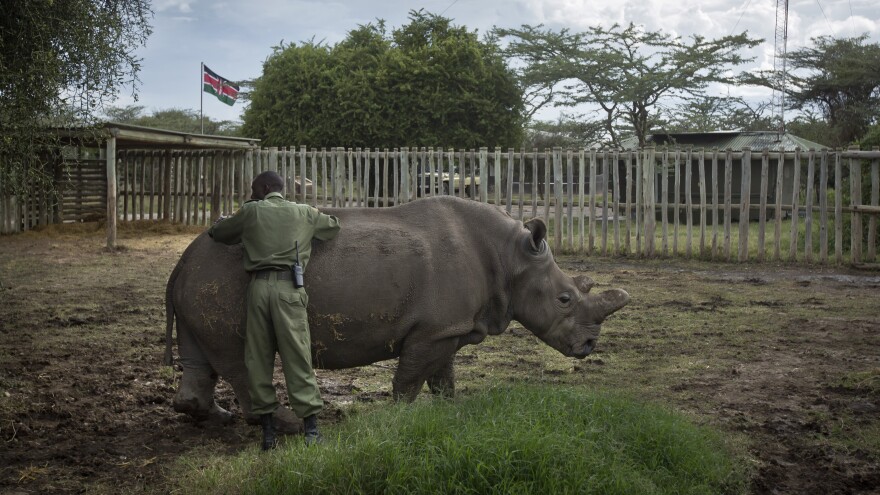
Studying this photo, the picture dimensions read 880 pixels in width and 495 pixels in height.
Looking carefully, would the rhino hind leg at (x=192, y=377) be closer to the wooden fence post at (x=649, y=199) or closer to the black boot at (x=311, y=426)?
the black boot at (x=311, y=426)

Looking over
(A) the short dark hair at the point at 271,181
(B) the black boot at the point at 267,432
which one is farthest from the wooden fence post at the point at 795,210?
(B) the black boot at the point at 267,432

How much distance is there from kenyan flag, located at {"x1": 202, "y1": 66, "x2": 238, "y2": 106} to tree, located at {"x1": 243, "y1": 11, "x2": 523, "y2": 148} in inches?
43.4

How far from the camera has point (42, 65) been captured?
27.2ft

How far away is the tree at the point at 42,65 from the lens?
8188 mm

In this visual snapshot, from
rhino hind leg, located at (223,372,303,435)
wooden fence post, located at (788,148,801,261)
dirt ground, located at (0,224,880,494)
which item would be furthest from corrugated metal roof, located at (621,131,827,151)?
rhino hind leg, located at (223,372,303,435)

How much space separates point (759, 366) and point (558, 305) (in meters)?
2.94

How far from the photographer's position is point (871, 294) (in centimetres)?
1223

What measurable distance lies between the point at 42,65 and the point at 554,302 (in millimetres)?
5481

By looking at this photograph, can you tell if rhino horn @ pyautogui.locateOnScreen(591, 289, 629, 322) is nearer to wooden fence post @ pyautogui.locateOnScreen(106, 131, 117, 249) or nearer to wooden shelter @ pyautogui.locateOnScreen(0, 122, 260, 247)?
wooden shelter @ pyautogui.locateOnScreen(0, 122, 260, 247)

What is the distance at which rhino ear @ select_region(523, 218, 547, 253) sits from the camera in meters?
5.98

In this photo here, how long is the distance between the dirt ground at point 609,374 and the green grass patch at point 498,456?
1.30 feet

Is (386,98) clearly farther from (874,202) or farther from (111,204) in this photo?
(874,202)

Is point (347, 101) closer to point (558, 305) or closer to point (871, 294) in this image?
point (871, 294)

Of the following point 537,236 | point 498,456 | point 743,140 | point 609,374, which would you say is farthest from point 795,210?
point 743,140
